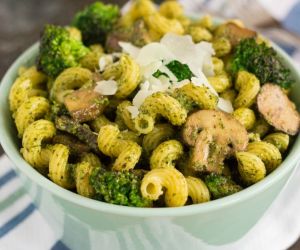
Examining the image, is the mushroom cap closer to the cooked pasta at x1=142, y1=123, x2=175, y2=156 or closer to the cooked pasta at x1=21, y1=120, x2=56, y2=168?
the cooked pasta at x1=142, y1=123, x2=175, y2=156

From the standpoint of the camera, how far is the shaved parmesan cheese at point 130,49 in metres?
1.44

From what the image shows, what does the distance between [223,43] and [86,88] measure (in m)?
0.39

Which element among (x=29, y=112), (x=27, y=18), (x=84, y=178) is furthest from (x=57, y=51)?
(x=27, y=18)

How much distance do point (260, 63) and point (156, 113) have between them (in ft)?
1.13

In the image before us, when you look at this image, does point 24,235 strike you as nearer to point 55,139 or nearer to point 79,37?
point 55,139

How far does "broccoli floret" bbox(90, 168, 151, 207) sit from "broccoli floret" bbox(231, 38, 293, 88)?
0.48 meters

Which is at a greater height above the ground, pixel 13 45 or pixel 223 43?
pixel 223 43

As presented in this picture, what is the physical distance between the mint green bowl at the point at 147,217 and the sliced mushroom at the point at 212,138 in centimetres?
10

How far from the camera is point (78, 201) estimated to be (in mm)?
1119

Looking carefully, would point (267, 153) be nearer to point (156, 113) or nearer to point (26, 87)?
point (156, 113)

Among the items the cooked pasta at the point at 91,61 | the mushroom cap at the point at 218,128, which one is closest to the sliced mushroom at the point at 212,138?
the mushroom cap at the point at 218,128

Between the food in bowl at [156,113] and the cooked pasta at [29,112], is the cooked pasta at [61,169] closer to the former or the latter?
the food in bowl at [156,113]

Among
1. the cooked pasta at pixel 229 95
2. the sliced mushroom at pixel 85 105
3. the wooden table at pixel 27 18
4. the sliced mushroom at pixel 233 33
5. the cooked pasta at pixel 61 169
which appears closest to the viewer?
the cooked pasta at pixel 61 169

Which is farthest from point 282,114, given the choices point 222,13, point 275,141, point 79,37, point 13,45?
point 13,45
